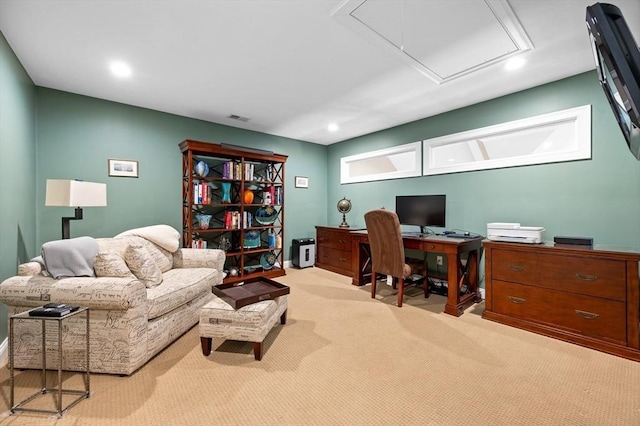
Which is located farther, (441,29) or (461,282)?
(461,282)

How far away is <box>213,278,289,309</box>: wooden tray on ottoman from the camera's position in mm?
2061

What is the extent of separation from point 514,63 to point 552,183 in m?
1.32

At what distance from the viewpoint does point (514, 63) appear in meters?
2.50

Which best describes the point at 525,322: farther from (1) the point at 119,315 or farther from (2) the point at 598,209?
(1) the point at 119,315

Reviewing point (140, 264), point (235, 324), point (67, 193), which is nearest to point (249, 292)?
point (235, 324)

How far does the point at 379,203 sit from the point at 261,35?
3.19 m

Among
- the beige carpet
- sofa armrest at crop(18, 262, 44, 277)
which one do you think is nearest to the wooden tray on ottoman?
the beige carpet

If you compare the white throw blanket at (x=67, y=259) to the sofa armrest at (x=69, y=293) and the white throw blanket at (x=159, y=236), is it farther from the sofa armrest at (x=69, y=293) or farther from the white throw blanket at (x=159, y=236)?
the white throw blanket at (x=159, y=236)

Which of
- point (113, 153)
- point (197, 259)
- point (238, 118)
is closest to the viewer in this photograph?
point (197, 259)

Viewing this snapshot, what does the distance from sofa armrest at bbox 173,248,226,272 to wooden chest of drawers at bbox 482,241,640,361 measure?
9.53 feet

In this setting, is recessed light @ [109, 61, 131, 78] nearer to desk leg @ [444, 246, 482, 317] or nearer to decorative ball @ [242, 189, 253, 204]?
decorative ball @ [242, 189, 253, 204]

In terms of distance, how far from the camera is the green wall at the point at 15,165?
6.88ft

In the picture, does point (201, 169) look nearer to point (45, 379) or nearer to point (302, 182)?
point (302, 182)

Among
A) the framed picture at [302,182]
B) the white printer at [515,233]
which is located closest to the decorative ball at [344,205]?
the framed picture at [302,182]
